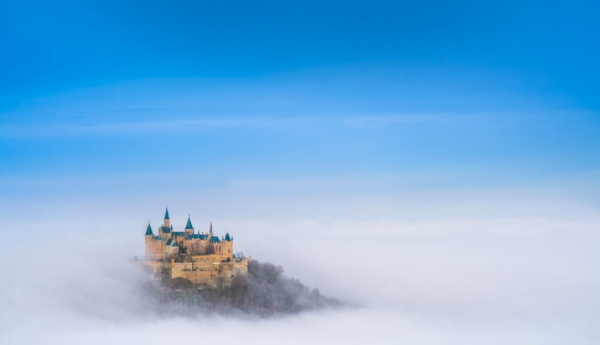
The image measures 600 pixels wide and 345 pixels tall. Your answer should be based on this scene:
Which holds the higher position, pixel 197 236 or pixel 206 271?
pixel 197 236

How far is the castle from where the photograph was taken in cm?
6078

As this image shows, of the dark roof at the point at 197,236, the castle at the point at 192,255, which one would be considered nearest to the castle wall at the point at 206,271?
the castle at the point at 192,255

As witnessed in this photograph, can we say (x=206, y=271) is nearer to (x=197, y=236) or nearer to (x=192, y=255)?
(x=192, y=255)

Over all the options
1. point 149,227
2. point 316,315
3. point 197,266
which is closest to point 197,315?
point 197,266

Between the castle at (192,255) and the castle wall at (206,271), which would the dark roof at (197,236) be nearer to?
the castle at (192,255)

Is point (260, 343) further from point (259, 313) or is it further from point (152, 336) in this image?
point (152, 336)

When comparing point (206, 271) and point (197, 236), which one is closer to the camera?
point (206, 271)

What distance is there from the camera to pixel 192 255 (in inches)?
2424

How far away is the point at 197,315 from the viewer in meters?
61.4

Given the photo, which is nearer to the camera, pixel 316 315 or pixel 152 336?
pixel 152 336

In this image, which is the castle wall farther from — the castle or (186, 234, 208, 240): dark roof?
(186, 234, 208, 240): dark roof

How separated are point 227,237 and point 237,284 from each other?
12.6ft

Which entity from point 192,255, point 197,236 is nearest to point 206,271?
point 192,255

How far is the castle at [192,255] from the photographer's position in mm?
60781
